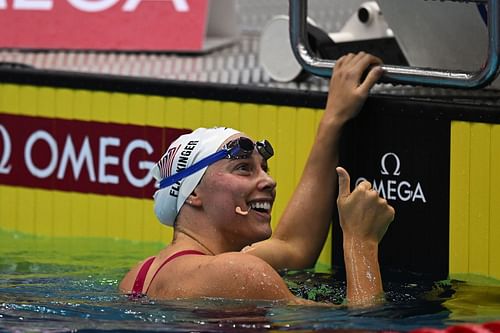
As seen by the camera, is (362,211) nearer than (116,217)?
Yes

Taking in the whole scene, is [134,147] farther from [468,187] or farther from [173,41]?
[468,187]

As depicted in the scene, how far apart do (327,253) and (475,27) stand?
1.06 m

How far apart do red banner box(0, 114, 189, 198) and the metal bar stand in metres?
0.83

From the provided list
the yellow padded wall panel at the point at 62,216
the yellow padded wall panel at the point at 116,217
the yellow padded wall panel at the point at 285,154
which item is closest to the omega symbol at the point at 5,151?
the yellow padded wall panel at the point at 62,216

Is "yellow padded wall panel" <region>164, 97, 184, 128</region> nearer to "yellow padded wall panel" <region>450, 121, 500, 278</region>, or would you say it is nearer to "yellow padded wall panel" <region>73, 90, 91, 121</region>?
"yellow padded wall panel" <region>73, 90, 91, 121</region>

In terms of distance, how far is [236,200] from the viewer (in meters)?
4.66

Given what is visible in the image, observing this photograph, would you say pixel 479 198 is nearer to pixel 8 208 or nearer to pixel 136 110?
pixel 136 110

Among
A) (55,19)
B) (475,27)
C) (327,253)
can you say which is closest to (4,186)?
(55,19)

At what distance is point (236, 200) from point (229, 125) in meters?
1.36

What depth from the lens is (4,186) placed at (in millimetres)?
6609

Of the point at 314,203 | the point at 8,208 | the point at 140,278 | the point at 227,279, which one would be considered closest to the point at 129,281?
the point at 140,278

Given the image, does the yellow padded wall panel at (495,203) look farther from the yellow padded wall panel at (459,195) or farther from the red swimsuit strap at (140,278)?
the red swimsuit strap at (140,278)

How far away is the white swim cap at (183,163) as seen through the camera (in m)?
4.71

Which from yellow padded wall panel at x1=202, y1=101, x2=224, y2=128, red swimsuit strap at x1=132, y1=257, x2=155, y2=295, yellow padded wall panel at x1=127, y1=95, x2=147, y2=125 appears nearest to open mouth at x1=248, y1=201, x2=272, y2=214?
red swimsuit strap at x1=132, y1=257, x2=155, y2=295
